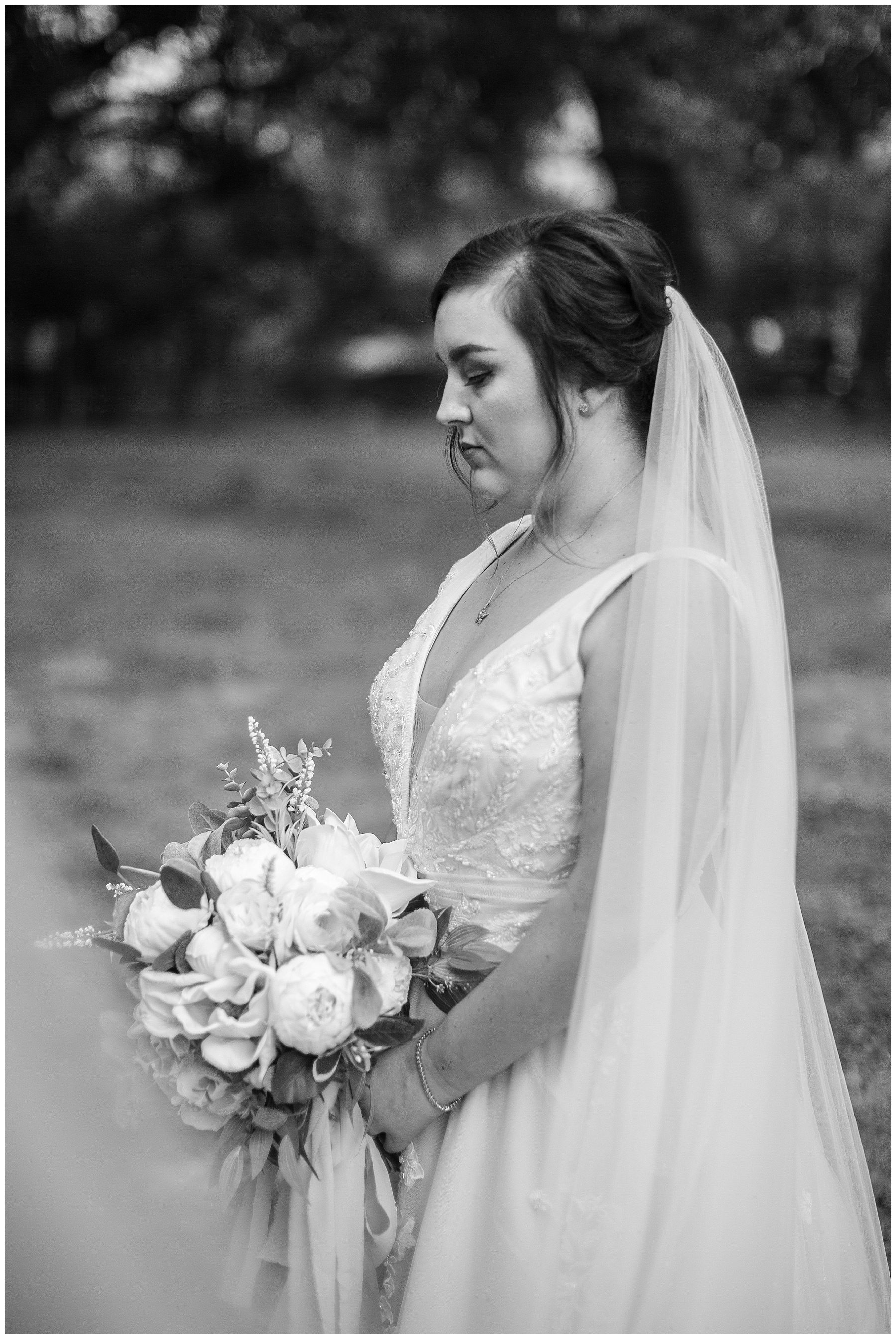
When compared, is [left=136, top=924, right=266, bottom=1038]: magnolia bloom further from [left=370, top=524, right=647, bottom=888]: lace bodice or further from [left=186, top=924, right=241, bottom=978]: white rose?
[left=370, top=524, right=647, bottom=888]: lace bodice

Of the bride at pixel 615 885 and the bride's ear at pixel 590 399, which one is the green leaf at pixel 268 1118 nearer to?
the bride at pixel 615 885

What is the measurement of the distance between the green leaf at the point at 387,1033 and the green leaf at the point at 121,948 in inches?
15.1

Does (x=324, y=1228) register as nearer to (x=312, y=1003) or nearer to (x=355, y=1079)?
(x=355, y=1079)

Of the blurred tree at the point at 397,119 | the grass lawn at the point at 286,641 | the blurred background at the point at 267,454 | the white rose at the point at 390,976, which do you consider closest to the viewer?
the white rose at the point at 390,976

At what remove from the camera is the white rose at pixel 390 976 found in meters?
1.84

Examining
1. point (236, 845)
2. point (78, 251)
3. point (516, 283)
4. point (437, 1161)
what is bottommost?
point (437, 1161)

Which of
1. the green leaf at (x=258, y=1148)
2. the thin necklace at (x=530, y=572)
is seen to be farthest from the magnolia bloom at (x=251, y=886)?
the thin necklace at (x=530, y=572)

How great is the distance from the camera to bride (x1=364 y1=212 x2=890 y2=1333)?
1.82m

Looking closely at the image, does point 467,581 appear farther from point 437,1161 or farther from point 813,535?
point 813,535

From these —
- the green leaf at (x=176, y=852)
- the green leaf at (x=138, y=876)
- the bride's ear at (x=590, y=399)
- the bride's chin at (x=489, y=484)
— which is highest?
the bride's ear at (x=590, y=399)

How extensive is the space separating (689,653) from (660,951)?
Answer: 1.59 feet

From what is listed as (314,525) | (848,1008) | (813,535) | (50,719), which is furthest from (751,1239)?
(314,525)

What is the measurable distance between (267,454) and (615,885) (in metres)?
20.1

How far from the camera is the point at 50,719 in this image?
767 cm
